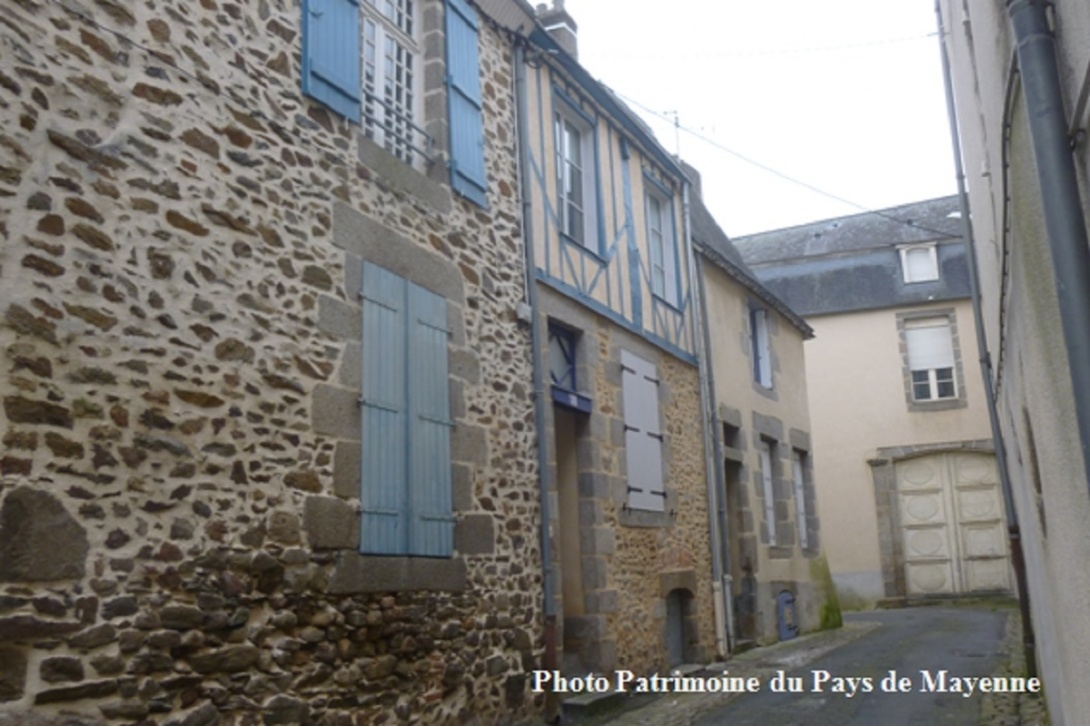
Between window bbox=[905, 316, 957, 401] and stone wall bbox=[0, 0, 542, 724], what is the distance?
13260 millimetres

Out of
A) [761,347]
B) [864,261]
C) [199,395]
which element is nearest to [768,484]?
[761,347]

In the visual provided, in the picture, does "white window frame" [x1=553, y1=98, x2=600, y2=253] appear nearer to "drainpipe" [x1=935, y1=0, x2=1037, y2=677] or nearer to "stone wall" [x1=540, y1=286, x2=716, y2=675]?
"stone wall" [x1=540, y1=286, x2=716, y2=675]

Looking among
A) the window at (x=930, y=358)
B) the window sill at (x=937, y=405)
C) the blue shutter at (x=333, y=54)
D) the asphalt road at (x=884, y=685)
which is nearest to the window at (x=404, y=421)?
the blue shutter at (x=333, y=54)

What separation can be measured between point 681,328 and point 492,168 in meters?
Result: 3.62

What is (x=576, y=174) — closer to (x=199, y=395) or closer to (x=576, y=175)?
(x=576, y=175)

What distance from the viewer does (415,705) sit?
5.03m

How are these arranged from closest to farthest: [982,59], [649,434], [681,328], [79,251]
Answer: [79,251], [982,59], [649,434], [681,328]

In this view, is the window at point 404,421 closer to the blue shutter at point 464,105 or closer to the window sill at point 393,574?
the window sill at point 393,574

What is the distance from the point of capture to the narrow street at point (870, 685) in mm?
6254

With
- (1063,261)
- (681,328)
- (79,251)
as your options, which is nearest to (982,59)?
(1063,261)

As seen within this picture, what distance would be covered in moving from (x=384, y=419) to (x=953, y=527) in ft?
44.9

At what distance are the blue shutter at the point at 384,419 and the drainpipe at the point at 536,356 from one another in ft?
Answer: 4.80

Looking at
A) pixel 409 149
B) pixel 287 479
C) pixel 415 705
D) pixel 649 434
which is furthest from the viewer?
pixel 649 434

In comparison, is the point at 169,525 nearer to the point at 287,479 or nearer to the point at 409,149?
the point at 287,479
